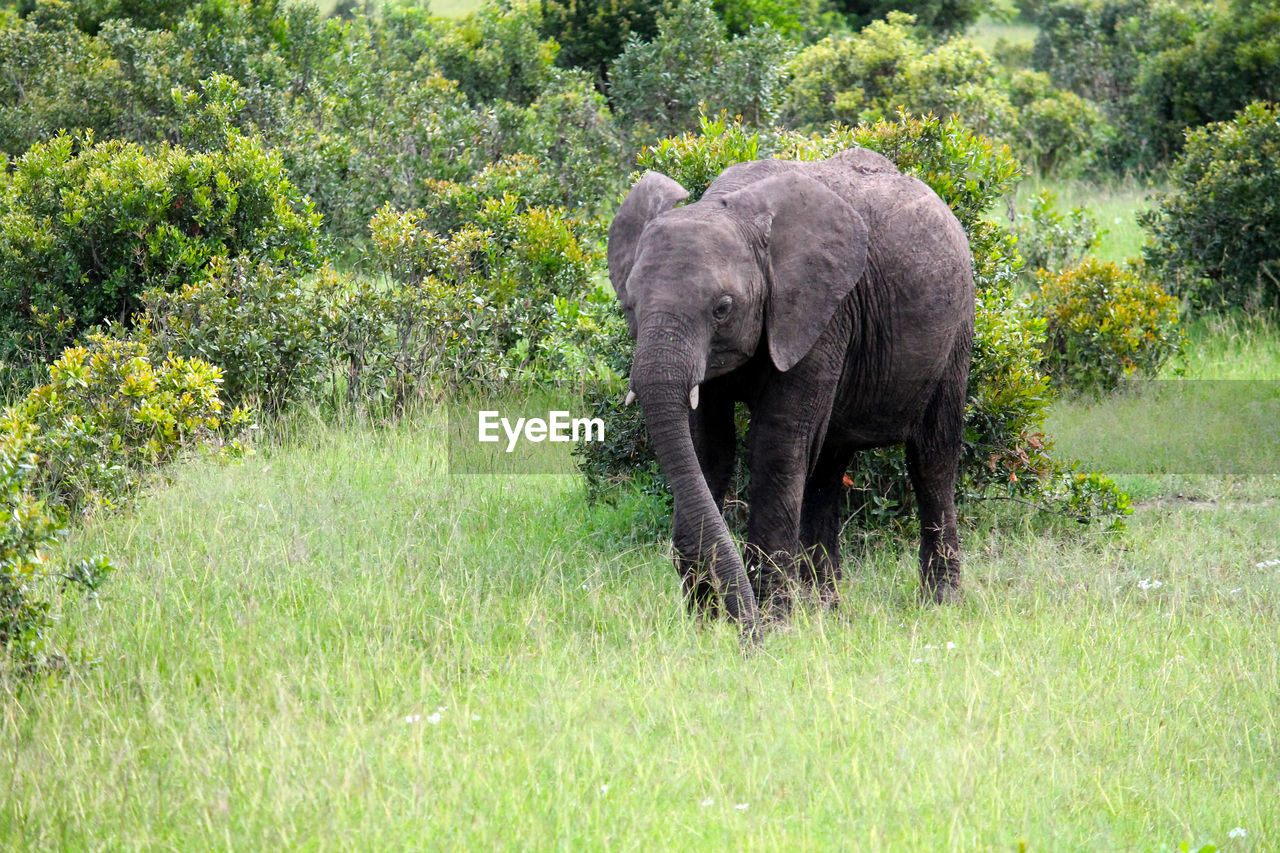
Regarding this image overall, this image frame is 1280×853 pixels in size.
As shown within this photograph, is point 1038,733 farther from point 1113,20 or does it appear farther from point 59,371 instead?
point 1113,20

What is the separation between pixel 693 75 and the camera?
662 inches

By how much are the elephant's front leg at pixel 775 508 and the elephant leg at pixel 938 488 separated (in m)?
1.04

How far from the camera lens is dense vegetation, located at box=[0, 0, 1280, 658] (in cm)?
829

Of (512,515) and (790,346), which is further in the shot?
(512,515)

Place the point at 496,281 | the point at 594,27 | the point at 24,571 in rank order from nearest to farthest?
the point at 24,571 < the point at 496,281 < the point at 594,27

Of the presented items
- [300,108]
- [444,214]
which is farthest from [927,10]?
[444,214]

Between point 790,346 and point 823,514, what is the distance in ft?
5.34

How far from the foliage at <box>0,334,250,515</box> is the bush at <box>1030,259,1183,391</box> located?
643cm

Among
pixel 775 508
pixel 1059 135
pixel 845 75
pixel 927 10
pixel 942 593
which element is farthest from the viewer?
pixel 927 10

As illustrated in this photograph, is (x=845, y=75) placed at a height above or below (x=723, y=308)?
above

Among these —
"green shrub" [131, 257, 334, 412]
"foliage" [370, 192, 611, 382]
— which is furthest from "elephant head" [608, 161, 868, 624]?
"green shrub" [131, 257, 334, 412]

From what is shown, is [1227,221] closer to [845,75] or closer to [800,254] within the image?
[845,75]

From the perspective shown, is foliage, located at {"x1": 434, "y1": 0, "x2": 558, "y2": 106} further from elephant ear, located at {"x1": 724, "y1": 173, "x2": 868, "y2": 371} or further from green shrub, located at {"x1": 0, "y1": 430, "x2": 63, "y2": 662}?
green shrub, located at {"x1": 0, "y1": 430, "x2": 63, "y2": 662}

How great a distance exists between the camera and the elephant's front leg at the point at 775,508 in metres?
6.22
